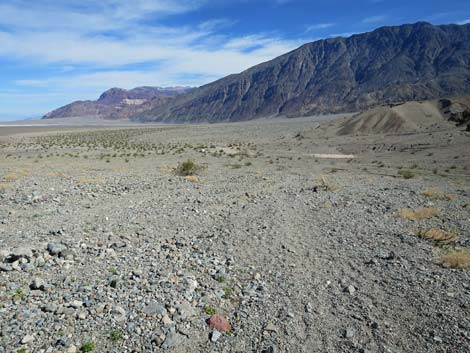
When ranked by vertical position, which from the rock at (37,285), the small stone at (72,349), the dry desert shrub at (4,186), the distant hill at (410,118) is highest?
the dry desert shrub at (4,186)

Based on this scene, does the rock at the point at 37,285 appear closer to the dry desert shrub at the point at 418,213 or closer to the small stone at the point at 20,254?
the small stone at the point at 20,254

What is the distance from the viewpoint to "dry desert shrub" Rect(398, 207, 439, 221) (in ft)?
39.5

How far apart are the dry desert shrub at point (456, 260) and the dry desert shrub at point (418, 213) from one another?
3.17 m

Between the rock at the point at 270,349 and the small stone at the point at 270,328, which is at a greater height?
the small stone at the point at 270,328

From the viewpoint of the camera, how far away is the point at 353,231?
1102 centimetres

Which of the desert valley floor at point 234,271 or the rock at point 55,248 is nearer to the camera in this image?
the desert valley floor at point 234,271

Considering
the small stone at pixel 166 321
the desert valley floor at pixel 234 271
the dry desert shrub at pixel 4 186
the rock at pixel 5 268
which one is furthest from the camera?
the dry desert shrub at pixel 4 186

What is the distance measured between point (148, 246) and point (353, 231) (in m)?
5.92

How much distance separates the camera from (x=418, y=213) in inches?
484

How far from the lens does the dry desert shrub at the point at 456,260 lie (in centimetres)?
827

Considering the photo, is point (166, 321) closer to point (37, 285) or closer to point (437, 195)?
point (37, 285)

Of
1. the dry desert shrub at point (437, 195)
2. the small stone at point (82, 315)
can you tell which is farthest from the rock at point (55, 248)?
the dry desert shrub at point (437, 195)

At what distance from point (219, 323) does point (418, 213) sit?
8793mm

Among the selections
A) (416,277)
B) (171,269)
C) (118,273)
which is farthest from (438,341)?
(118,273)
